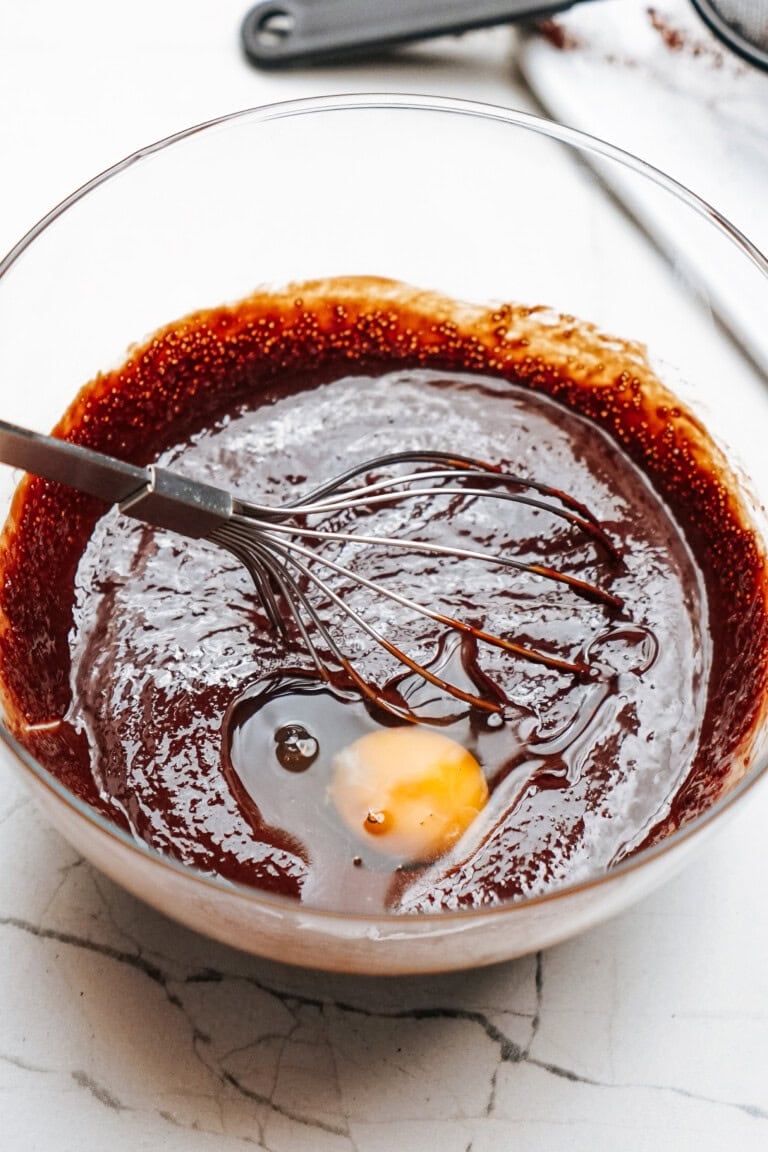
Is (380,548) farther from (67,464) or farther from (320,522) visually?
(67,464)

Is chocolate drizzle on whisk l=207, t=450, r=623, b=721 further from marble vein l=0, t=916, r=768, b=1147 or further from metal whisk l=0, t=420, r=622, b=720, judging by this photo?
marble vein l=0, t=916, r=768, b=1147

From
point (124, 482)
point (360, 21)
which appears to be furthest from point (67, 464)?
point (360, 21)

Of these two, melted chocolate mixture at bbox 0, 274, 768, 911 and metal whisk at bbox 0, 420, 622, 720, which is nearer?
metal whisk at bbox 0, 420, 622, 720

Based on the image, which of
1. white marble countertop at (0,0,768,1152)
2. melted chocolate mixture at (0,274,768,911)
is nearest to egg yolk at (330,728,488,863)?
melted chocolate mixture at (0,274,768,911)

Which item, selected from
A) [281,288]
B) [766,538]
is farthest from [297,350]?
[766,538]

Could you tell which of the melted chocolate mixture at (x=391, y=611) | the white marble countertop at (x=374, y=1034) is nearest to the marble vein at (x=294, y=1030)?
the white marble countertop at (x=374, y=1034)

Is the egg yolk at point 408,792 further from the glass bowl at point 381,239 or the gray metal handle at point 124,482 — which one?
the glass bowl at point 381,239
